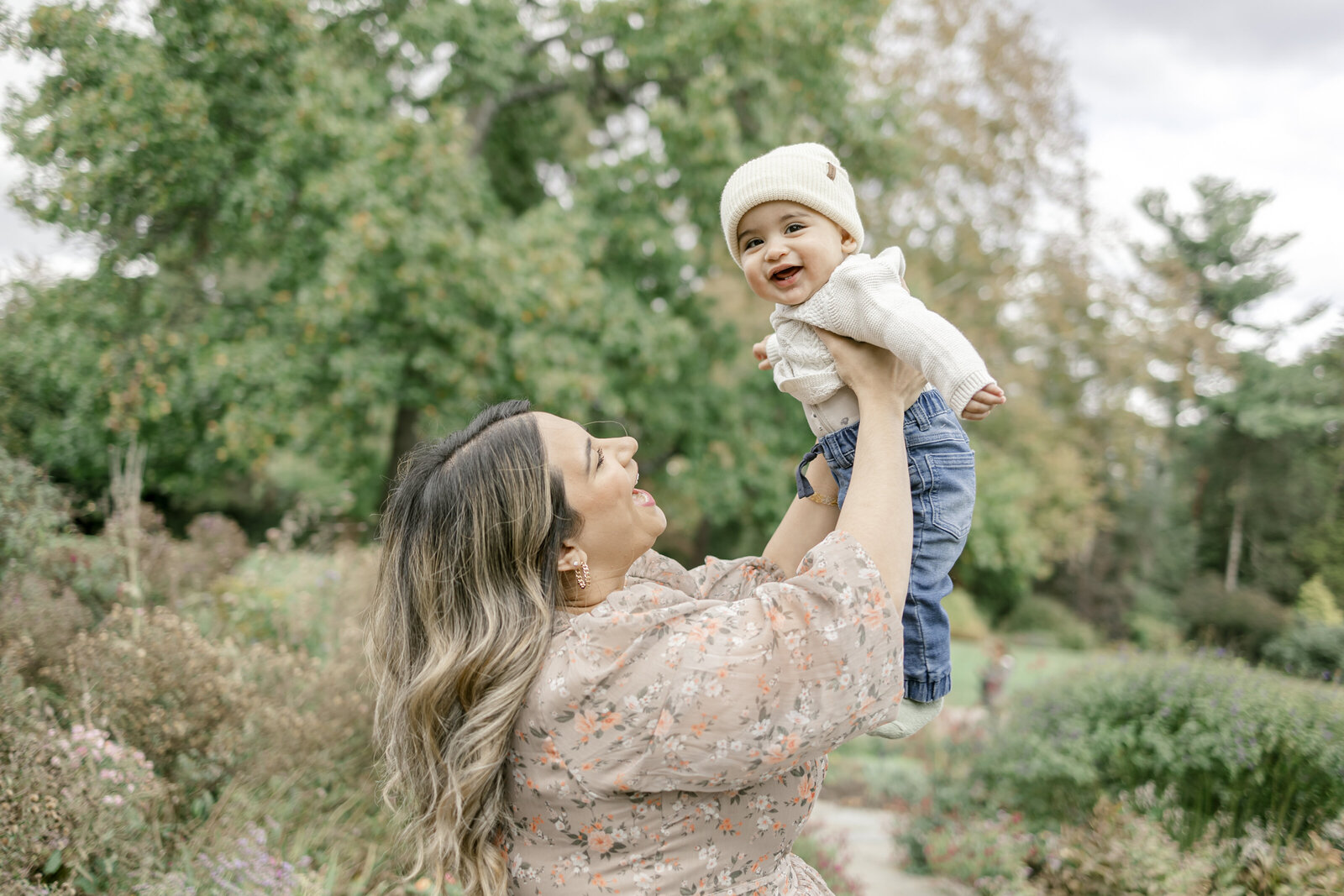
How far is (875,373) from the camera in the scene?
5.40 ft

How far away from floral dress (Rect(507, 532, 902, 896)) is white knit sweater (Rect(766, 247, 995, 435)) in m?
0.39

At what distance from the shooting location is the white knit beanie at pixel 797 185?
188cm

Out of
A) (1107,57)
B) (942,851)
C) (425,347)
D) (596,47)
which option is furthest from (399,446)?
(1107,57)

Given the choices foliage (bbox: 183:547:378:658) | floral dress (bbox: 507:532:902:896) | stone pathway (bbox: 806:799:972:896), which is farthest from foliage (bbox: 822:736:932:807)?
floral dress (bbox: 507:532:902:896)

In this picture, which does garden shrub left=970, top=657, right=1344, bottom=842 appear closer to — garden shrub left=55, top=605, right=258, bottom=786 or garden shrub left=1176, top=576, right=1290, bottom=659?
garden shrub left=55, top=605, right=258, bottom=786

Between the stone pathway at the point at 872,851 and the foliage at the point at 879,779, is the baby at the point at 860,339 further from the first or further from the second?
the foliage at the point at 879,779

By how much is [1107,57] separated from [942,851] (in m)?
15.4

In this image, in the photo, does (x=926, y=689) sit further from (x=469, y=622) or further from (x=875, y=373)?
(x=469, y=622)

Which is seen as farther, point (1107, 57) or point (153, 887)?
point (1107, 57)

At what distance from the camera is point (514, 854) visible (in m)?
1.64

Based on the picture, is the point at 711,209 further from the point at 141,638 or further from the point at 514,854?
the point at 514,854

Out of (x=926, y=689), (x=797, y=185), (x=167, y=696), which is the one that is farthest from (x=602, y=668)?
(x=167, y=696)

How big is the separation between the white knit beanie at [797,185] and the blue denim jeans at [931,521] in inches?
19.6

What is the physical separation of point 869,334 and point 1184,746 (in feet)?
14.0
